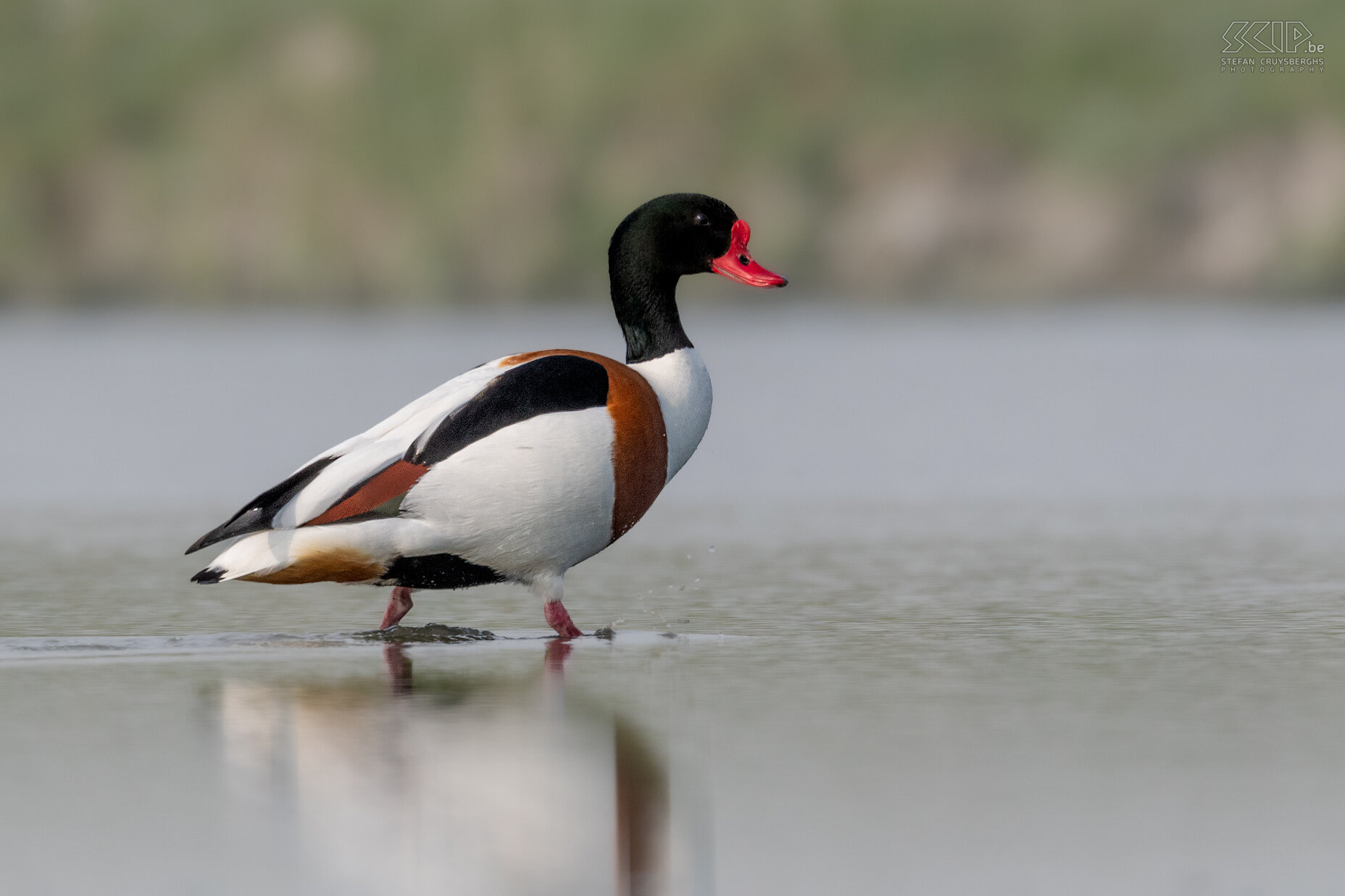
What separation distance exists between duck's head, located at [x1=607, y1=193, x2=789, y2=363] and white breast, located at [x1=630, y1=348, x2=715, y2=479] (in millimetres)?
110

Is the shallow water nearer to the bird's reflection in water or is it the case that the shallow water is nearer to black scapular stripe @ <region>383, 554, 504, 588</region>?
the bird's reflection in water

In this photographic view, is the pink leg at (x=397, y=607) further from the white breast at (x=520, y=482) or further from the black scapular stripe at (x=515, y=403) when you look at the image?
the black scapular stripe at (x=515, y=403)

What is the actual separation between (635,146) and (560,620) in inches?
1975

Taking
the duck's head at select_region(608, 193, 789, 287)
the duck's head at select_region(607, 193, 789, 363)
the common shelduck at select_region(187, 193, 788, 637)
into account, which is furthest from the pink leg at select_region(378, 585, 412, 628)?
the duck's head at select_region(608, 193, 789, 287)

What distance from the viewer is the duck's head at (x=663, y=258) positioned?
9.58 m

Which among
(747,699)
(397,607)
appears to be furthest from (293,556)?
(747,699)

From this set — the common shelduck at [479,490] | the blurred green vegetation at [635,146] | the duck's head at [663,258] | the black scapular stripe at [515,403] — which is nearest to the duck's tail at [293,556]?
the common shelduck at [479,490]

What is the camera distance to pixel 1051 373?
2459 cm

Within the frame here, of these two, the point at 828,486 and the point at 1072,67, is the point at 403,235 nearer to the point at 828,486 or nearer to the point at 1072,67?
the point at 1072,67

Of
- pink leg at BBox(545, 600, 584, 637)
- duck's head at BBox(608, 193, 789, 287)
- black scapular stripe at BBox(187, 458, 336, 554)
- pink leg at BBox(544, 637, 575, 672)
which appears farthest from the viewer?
duck's head at BBox(608, 193, 789, 287)

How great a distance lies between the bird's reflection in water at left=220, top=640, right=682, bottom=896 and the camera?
5188 millimetres

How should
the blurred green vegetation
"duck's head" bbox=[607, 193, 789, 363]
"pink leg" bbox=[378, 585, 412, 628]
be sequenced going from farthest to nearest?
1. the blurred green vegetation
2. "duck's head" bbox=[607, 193, 789, 363]
3. "pink leg" bbox=[378, 585, 412, 628]

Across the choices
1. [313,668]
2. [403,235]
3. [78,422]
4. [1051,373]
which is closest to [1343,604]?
[313,668]

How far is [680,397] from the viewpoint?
30.3 ft
